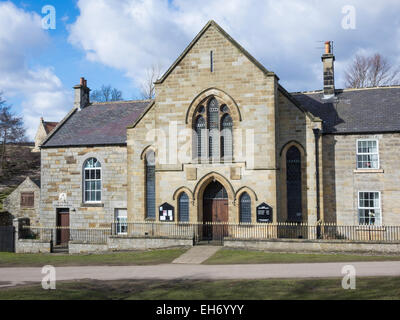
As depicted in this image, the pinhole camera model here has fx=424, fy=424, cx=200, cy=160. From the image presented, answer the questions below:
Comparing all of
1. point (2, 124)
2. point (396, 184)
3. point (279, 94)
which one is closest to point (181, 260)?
point (279, 94)

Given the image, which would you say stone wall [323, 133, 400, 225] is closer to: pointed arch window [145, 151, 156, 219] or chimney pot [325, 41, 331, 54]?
chimney pot [325, 41, 331, 54]

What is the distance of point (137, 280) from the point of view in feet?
52.6

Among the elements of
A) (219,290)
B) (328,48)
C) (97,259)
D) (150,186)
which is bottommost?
(97,259)

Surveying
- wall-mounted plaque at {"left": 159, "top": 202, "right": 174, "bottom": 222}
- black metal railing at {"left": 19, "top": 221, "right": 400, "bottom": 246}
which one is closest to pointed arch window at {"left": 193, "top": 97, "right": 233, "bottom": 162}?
wall-mounted plaque at {"left": 159, "top": 202, "right": 174, "bottom": 222}

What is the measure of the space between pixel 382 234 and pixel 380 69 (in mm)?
29408

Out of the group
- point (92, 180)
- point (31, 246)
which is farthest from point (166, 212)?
point (31, 246)

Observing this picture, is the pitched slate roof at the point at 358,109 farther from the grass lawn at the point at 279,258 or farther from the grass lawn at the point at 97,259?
the grass lawn at the point at 97,259

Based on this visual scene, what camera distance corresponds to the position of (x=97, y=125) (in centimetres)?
3092

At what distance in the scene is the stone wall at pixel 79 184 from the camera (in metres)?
28.3

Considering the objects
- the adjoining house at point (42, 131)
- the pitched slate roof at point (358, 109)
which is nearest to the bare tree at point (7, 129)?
the adjoining house at point (42, 131)

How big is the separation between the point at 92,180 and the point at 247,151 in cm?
1144

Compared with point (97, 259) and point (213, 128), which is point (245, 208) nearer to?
point (213, 128)

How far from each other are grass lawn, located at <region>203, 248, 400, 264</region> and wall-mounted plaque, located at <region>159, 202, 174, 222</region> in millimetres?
4534

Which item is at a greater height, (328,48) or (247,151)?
(328,48)
